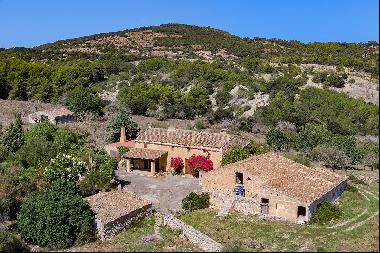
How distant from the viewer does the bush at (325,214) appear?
84.8 feet

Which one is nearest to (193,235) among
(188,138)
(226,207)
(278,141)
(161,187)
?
(226,207)

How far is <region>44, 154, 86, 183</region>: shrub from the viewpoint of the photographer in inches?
1260

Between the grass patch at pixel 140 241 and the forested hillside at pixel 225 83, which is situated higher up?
the forested hillside at pixel 225 83

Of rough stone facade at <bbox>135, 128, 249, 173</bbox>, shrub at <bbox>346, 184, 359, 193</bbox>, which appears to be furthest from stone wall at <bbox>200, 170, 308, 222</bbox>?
shrub at <bbox>346, 184, 359, 193</bbox>

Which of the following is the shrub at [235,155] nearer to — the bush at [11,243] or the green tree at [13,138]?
the bush at [11,243]

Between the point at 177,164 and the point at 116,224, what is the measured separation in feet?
38.6

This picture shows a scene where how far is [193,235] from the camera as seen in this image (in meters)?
23.8

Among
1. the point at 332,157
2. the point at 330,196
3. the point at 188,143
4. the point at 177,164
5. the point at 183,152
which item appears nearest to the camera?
the point at 330,196

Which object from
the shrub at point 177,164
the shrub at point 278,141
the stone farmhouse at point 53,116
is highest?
the stone farmhouse at point 53,116

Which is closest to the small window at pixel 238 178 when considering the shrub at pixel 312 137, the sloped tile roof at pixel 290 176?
the sloped tile roof at pixel 290 176

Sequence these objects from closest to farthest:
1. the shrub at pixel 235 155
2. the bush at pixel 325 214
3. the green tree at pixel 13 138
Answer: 1. the bush at pixel 325 214
2. the shrub at pixel 235 155
3. the green tree at pixel 13 138

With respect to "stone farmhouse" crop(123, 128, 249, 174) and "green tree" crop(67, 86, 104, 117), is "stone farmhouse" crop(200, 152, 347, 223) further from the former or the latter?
"green tree" crop(67, 86, 104, 117)

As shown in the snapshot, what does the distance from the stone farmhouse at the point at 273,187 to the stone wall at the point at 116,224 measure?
13.2 feet

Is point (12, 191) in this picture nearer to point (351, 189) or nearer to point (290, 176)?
point (290, 176)
